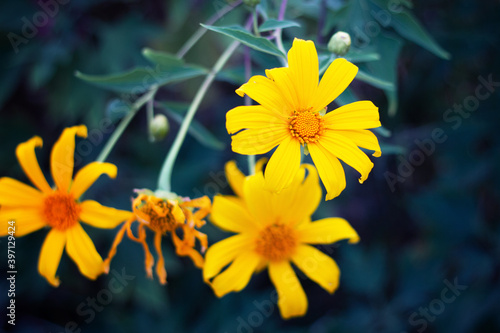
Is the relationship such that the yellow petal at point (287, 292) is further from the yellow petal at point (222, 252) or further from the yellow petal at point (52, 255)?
the yellow petal at point (52, 255)

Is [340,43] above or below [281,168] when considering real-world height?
above

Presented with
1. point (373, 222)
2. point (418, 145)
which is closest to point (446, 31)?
point (418, 145)

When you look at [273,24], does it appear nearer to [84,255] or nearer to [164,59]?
[164,59]

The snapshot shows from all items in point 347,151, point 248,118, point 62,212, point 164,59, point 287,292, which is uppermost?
point 164,59

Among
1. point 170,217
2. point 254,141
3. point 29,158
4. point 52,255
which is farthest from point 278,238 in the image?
point 29,158

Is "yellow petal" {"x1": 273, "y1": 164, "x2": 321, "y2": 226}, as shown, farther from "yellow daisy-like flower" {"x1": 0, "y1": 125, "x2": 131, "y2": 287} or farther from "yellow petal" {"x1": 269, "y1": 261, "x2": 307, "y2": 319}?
"yellow daisy-like flower" {"x1": 0, "y1": 125, "x2": 131, "y2": 287}

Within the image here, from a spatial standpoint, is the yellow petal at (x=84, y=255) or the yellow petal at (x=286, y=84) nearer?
the yellow petal at (x=286, y=84)

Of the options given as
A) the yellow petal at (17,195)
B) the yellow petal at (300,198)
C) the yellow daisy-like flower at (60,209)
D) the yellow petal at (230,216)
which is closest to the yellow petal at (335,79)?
the yellow petal at (300,198)
